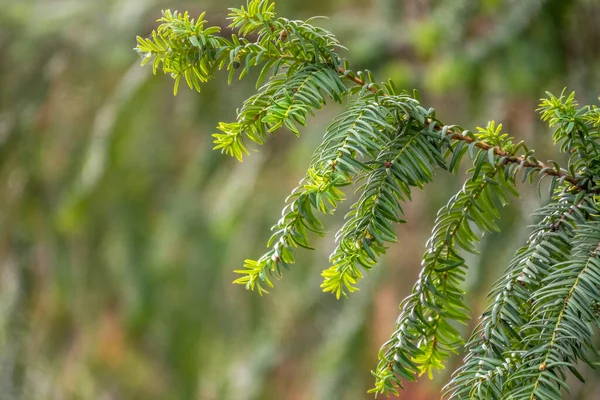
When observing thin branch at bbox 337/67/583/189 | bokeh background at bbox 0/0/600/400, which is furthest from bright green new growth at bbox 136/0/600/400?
bokeh background at bbox 0/0/600/400

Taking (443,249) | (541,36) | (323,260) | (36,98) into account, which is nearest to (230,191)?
(323,260)

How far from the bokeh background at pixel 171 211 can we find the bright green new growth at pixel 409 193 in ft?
3.45

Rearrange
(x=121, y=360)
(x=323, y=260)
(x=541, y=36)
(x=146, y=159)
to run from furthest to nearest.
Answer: (x=121, y=360) < (x=146, y=159) < (x=323, y=260) < (x=541, y=36)

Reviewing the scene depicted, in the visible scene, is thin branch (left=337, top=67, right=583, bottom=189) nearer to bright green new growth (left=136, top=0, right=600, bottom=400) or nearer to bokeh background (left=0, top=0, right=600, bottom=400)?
bright green new growth (left=136, top=0, right=600, bottom=400)

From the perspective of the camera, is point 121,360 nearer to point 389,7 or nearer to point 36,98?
point 36,98

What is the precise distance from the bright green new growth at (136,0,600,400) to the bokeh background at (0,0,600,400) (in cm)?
105

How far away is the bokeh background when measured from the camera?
73.5 inches

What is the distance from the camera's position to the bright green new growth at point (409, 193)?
585mm

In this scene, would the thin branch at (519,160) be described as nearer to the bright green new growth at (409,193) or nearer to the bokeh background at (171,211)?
the bright green new growth at (409,193)

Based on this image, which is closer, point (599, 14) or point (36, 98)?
point (599, 14)

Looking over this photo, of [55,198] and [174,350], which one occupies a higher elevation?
[55,198]

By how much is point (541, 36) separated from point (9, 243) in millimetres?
1852

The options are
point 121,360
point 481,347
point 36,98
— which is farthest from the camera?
point 121,360

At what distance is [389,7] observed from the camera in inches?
79.3
